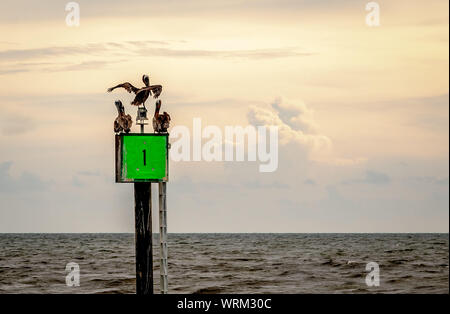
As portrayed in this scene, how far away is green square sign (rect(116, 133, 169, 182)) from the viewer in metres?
16.9

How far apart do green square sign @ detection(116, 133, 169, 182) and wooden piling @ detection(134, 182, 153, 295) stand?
0.53 metres

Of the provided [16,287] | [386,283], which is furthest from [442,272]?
[16,287]

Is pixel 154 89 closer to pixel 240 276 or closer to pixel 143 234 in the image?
pixel 143 234

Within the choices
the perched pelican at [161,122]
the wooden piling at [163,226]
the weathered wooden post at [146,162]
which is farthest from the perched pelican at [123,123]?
the wooden piling at [163,226]

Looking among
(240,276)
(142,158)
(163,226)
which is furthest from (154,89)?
(240,276)

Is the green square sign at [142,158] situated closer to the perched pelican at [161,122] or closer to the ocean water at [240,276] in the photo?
the perched pelican at [161,122]

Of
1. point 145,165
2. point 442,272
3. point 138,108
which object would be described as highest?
point 138,108

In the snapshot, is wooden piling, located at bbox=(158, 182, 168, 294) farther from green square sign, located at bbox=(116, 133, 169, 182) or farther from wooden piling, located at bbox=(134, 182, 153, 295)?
wooden piling, located at bbox=(134, 182, 153, 295)

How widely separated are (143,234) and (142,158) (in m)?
1.68

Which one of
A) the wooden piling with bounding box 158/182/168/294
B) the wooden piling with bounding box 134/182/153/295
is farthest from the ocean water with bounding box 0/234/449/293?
the wooden piling with bounding box 158/182/168/294

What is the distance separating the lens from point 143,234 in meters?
17.6
